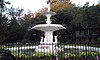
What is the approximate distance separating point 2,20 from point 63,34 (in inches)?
413

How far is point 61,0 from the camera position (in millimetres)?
53031

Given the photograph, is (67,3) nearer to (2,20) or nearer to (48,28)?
(2,20)

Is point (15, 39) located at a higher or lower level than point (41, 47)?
lower

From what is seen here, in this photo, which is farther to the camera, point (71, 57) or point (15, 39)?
point (15, 39)

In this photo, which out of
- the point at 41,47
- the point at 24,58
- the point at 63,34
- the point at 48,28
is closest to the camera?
the point at 24,58

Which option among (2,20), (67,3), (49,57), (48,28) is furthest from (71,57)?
(67,3)

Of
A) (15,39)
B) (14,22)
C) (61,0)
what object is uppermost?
(61,0)

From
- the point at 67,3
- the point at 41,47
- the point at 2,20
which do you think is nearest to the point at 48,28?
the point at 41,47

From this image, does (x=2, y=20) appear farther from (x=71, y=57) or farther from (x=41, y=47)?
(x=71, y=57)

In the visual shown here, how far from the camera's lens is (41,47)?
49.4 feet

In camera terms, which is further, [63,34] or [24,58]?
[63,34]

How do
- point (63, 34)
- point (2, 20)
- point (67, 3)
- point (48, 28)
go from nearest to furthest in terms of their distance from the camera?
point (48, 28) < point (2, 20) < point (63, 34) < point (67, 3)

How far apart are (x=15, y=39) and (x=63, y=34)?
322 inches

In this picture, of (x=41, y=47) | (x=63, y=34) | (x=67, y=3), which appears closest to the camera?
(x=41, y=47)
